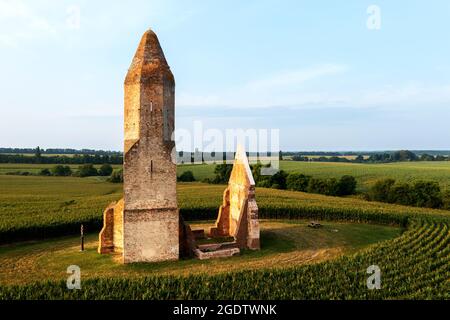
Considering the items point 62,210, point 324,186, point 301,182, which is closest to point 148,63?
point 62,210

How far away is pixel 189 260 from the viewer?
63.8ft

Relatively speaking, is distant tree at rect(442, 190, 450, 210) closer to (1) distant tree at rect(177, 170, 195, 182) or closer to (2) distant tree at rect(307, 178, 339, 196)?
(2) distant tree at rect(307, 178, 339, 196)

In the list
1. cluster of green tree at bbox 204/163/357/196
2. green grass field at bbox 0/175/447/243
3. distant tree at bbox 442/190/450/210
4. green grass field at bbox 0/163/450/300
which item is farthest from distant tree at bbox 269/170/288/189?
green grass field at bbox 0/163/450/300

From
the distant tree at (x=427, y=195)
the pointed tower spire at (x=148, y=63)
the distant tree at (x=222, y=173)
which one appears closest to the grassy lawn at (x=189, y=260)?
the pointed tower spire at (x=148, y=63)

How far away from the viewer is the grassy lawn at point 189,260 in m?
17.7

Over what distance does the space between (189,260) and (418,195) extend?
37.3 metres

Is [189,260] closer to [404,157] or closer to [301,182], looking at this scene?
[301,182]
